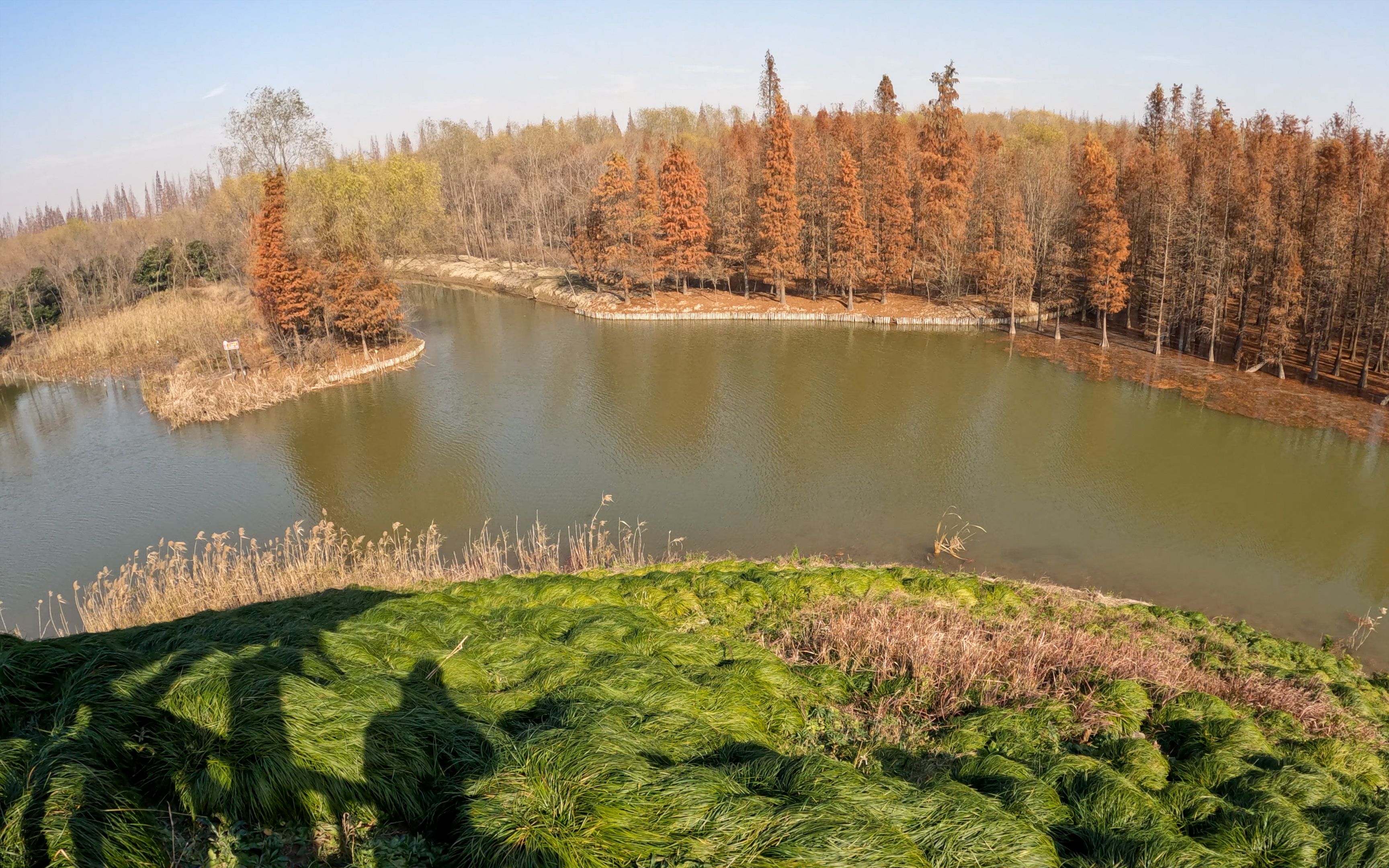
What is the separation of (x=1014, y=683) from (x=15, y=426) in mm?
28604

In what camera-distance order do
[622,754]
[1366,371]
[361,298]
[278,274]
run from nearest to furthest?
[622,754], [1366,371], [278,274], [361,298]

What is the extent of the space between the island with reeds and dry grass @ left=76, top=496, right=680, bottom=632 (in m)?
1.84

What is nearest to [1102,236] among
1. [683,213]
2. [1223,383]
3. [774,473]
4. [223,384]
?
[1223,383]

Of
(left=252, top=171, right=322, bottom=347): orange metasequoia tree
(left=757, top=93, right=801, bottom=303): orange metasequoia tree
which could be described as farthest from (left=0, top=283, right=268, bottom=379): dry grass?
(left=757, top=93, right=801, bottom=303): orange metasequoia tree

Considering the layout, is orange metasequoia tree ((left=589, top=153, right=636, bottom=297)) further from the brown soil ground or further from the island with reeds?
the island with reeds

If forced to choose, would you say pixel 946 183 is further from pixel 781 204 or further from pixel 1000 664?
pixel 1000 664

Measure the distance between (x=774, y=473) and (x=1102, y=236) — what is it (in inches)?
817

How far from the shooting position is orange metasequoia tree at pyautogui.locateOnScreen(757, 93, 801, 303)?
35.2 meters

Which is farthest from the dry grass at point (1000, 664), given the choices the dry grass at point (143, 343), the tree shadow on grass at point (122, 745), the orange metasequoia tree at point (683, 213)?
the orange metasequoia tree at point (683, 213)

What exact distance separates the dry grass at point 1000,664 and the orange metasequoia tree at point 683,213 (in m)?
30.3

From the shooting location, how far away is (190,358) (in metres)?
25.7

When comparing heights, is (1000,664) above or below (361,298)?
below

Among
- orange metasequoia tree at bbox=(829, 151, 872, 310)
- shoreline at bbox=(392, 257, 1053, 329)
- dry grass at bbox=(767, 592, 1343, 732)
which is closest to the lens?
dry grass at bbox=(767, 592, 1343, 732)

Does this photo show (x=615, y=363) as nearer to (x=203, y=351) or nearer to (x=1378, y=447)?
(x=203, y=351)
